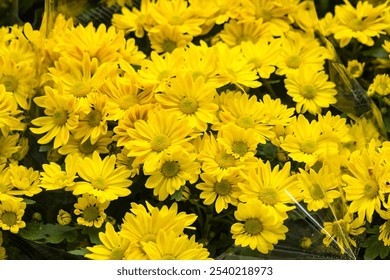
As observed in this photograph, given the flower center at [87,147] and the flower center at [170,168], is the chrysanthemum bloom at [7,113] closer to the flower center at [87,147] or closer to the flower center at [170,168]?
the flower center at [87,147]

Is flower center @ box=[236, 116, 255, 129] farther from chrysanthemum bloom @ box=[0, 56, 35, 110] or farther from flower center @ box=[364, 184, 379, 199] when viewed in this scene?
chrysanthemum bloom @ box=[0, 56, 35, 110]

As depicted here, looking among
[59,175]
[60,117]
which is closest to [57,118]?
[60,117]

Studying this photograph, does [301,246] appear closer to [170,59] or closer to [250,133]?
[250,133]

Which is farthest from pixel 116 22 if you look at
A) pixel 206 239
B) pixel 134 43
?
pixel 206 239

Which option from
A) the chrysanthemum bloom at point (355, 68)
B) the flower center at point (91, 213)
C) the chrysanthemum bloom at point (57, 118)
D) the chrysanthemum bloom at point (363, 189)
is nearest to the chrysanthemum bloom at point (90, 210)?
the flower center at point (91, 213)

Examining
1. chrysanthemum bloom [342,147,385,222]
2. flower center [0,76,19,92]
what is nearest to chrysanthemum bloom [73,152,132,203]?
flower center [0,76,19,92]
